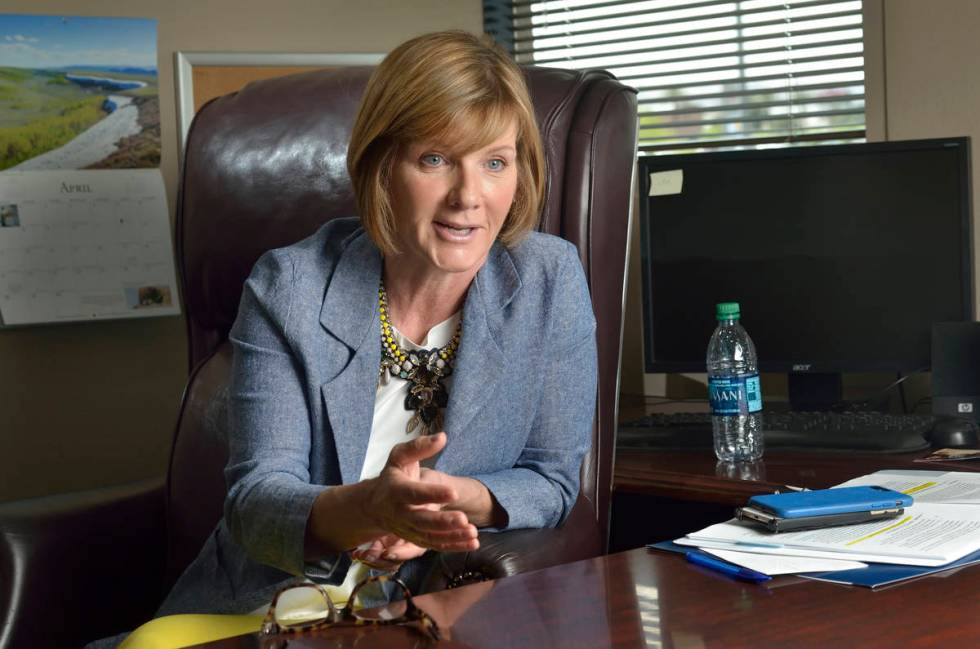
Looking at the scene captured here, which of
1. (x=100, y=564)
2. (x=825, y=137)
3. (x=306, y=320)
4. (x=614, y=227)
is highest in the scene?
(x=825, y=137)

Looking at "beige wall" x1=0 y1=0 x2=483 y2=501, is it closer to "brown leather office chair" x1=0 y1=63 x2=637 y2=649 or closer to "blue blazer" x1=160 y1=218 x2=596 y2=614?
"brown leather office chair" x1=0 y1=63 x2=637 y2=649

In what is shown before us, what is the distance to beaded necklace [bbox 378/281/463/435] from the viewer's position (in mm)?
1446

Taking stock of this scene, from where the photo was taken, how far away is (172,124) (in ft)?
7.55

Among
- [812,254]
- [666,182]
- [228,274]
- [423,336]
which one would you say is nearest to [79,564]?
[228,274]

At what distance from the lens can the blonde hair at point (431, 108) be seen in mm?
1370

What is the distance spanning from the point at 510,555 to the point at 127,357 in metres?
1.30

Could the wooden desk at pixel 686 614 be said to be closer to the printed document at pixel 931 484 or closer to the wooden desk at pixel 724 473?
the printed document at pixel 931 484

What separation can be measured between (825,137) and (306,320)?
128 centimetres

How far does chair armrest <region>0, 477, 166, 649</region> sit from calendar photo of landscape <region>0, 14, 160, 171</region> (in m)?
0.78

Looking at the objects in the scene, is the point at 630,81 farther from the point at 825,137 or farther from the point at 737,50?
the point at 825,137

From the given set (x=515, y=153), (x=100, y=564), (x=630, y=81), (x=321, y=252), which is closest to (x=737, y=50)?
(x=630, y=81)

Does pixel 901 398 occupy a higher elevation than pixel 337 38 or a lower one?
lower

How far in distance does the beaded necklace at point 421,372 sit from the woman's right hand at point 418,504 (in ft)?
1.08

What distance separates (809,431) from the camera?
173 centimetres
